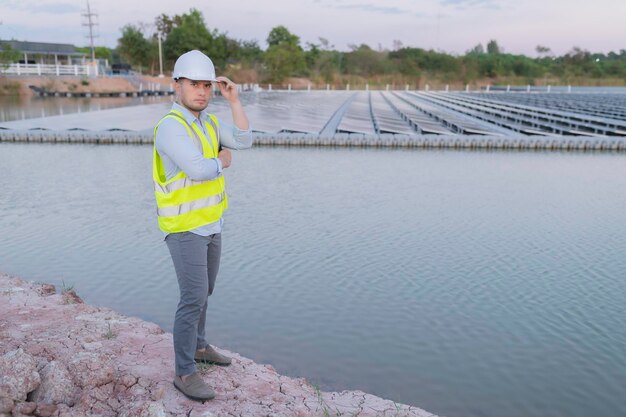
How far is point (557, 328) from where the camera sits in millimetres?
4879

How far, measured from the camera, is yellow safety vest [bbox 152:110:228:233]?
291cm

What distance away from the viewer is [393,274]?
608 centimetres

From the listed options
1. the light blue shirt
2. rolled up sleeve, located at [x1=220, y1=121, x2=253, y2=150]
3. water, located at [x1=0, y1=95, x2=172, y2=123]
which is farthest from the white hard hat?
water, located at [x1=0, y1=95, x2=172, y2=123]

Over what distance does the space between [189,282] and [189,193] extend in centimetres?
46

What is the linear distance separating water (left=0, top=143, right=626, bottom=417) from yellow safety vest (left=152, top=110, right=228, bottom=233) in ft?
5.49

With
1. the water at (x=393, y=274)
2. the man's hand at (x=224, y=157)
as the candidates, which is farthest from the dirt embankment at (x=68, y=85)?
the man's hand at (x=224, y=157)

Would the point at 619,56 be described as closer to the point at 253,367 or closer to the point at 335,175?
the point at 335,175

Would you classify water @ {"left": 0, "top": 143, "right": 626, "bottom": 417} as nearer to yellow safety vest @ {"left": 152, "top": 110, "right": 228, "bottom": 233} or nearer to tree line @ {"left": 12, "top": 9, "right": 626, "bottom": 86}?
yellow safety vest @ {"left": 152, "top": 110, "right": 228, "bottom": 233}

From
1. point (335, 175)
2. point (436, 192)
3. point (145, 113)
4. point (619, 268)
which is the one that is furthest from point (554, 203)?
point (145, 113)

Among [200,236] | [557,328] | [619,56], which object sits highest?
[619,56]

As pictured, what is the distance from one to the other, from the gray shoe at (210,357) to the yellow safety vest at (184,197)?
91 cm

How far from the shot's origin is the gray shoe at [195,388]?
300cm

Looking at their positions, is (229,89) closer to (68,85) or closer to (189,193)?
(189,193)

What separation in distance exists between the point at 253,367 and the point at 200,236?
1.18 meters
